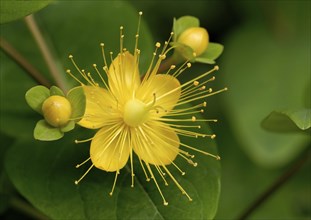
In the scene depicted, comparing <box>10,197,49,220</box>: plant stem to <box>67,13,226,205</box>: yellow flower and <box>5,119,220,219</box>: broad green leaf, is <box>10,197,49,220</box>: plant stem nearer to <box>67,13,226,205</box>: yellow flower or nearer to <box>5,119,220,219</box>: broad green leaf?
<box>5,119,220,219</box>: broad green leaf

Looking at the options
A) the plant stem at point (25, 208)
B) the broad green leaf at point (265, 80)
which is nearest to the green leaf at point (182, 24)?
the plant stem at point (25, 208)

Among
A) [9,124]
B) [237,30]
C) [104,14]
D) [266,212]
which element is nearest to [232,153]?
[266,212]

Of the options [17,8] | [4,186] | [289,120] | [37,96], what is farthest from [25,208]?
[289,120]

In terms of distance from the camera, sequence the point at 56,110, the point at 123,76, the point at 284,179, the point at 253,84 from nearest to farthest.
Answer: the point at 56,110
the point at 123,76
the point at 284,179
the point at 253,84

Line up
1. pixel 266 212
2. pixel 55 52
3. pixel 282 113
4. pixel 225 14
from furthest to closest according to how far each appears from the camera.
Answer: pixel 225 14 < pixel 266 212 < pixel 55 52 < pixel 282 113

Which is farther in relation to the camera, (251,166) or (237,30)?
(237,30)

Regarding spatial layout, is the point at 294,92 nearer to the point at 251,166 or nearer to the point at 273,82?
the point at 273,82

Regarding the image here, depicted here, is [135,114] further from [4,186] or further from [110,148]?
[4,186]
